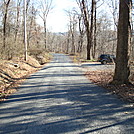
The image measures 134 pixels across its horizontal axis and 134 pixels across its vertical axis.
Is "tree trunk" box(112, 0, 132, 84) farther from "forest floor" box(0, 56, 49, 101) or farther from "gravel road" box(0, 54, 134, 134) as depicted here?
"forest floor" box(0, 56, 49, 101)

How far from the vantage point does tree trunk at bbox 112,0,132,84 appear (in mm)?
7547

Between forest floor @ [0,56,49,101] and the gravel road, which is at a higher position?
forest floor @ [0,56,49,101]

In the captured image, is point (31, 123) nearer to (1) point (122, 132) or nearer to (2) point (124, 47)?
(1) point (122, 132)

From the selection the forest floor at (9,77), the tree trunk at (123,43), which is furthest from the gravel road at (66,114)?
the tree trunk at (123,43)

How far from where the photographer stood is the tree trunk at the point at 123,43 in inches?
297

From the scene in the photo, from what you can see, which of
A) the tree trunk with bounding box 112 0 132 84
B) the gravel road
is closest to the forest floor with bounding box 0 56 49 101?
the gravel road

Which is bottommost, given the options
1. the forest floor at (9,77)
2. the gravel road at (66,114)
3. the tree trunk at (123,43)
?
the gravel road at (66,114)

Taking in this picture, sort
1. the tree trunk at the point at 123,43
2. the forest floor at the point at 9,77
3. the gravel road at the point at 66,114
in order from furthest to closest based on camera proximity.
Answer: the tree trunk at the point at 123,43 < the forest floor at the point at 9,77 < the gravel road at the point at 66,114

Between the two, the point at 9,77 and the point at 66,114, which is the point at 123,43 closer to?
the point at 66,114

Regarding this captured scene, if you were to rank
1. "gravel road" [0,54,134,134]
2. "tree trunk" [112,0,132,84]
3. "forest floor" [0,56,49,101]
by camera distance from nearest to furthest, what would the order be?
"gravel road" [0,54,134,134], "forest floor" [0,56,49,101], "tree trunk" [112,0,132,84]

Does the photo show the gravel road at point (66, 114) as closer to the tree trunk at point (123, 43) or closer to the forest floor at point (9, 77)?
the forest floor at point (9, 77)

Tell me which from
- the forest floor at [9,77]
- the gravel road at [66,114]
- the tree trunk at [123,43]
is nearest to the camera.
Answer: the gravel road at [66,114]

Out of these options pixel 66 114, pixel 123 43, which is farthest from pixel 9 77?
pixel 123 43

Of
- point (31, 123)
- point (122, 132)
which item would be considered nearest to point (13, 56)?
point (31, 123)
